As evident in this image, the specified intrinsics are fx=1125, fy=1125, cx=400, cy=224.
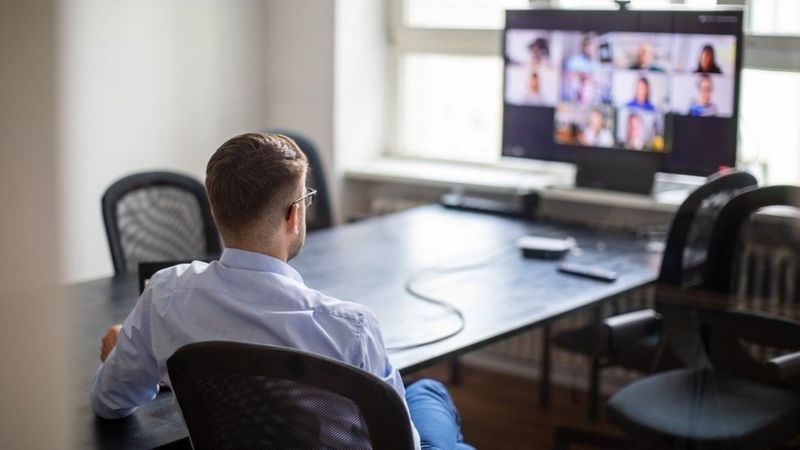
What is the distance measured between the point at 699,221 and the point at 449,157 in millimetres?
1732

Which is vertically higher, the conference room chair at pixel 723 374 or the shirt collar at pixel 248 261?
the shirt collar at pixel 248 261

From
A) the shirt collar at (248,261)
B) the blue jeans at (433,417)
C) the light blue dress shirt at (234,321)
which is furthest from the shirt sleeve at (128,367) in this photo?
the blue jeans at (433,417)

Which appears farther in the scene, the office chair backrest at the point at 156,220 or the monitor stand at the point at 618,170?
the monitor stand at the point at 618,170

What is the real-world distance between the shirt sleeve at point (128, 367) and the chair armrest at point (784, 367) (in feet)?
4.87

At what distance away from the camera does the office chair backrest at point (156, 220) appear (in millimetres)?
3223

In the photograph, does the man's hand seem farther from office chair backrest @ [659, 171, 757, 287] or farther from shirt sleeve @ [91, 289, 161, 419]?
office chair backrest @ [659, 171, 757, 287]

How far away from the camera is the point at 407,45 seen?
4746mm

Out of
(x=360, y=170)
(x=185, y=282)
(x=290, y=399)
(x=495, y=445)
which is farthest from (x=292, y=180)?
(x=360, y=170)

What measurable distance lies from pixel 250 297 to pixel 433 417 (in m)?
0.67

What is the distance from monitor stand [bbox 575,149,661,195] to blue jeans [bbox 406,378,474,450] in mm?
1491

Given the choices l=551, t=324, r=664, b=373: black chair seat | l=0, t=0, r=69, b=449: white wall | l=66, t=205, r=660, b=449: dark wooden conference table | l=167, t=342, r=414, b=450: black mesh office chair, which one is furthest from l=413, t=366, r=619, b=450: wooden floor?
l=167, t=342, r=414, b=450: black mesh office chair

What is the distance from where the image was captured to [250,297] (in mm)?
1916

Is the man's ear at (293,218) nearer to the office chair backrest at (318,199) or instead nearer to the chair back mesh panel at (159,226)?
the chair back mesh panel at (159,226)

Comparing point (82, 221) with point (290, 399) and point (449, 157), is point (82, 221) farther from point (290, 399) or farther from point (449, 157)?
point (290, 399)
